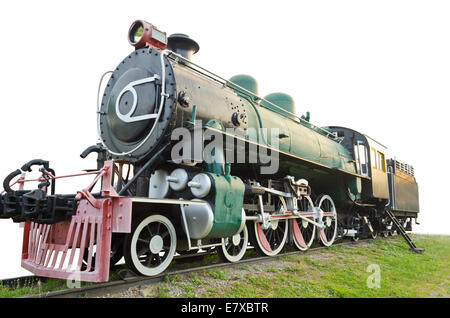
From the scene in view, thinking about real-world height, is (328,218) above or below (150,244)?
above

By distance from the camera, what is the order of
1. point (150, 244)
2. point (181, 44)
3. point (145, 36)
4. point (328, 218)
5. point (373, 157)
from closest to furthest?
point (150, 244) → point (145, 36) → point (181, 44) → point (328, 218) → point (373, 157)

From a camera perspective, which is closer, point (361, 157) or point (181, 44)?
point (181, 44)

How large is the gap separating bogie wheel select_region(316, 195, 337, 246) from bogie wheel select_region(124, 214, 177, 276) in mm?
4630

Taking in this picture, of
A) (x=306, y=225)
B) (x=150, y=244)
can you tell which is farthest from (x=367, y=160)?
(x=150, y=244)

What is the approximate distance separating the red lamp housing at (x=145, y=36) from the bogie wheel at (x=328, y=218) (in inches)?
203

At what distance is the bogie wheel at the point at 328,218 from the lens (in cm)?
795

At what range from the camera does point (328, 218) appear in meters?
8.17

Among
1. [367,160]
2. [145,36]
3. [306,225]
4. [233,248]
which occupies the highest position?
[145,36]

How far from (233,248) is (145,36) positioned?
11.3 feet

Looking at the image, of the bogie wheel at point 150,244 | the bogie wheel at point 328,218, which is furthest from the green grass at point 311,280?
the bogie wheel at point 328,218

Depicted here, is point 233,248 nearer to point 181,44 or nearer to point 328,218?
point 181,44

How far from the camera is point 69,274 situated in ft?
11.5
